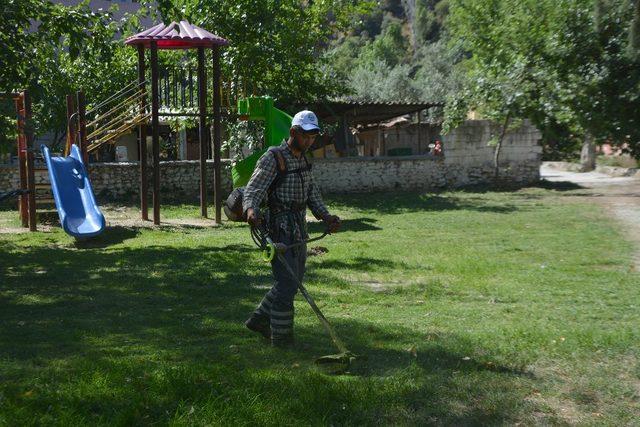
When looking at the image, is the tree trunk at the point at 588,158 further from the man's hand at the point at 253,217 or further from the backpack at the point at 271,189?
the man's hand at the point at 253,217

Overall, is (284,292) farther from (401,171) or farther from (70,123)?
(401,171)

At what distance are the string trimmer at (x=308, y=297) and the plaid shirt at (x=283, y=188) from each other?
4.9 inches

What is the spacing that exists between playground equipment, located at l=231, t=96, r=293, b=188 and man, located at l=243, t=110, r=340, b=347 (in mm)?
8272

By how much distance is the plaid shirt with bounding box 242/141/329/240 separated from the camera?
580 centimetres

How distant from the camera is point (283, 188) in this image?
5938mm

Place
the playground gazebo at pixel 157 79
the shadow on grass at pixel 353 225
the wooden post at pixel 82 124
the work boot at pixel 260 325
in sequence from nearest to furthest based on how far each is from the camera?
the work boot at pixel 260 325
the shadow on grass at pixel 353 225
the wooden post at pixel 82 124
the playground gazebo at pixel 157 79

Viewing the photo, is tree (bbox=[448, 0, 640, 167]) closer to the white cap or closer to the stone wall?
the stone wall

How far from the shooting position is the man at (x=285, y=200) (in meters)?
5.82

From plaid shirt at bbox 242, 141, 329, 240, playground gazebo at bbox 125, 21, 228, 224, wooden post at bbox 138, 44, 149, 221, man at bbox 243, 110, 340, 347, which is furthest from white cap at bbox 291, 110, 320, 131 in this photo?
wooden post at bbox 138, 44, 149, 221

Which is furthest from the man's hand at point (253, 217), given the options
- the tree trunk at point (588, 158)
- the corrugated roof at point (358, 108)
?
the tree trunk at point (588, 158)

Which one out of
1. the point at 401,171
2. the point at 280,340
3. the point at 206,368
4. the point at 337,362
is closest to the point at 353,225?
the point at 401,171

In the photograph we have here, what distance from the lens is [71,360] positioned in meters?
5.52

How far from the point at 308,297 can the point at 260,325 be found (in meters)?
0.72

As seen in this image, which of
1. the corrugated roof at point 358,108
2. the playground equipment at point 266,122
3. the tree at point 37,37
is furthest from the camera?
the corrugated roof at point 358,108
